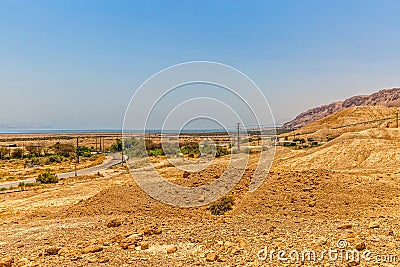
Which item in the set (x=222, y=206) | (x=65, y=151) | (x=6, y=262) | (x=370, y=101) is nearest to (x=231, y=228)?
(x=222, y=206)

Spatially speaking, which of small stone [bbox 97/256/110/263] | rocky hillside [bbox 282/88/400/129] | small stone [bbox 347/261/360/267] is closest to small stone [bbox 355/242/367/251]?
small stone [bbox 347/261/360/267]

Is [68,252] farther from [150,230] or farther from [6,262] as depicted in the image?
[150,230]

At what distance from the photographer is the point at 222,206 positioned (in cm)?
1007

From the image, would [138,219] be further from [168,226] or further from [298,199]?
[298,199]

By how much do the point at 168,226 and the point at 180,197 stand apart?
338 centimetres

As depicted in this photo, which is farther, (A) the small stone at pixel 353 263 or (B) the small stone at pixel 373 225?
(B) the small stone at pixel 373 225

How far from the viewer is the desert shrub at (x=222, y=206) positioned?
32.6 ft

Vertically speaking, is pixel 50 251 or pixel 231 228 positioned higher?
pixel 231 228

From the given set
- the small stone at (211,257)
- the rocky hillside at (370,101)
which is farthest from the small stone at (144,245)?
the rocky hillside at (370,101)

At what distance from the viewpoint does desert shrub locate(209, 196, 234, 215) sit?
32.6ft

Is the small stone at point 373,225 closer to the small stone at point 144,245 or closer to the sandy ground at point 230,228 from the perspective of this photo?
the sandy ground at point 230,228

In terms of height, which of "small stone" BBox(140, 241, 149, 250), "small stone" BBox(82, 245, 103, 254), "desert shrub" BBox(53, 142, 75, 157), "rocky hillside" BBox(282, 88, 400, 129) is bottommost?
"desert shrub" BBox(53, 142, 75, 157)

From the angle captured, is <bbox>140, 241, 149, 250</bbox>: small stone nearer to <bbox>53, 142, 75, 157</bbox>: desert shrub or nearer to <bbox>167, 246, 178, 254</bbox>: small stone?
<bbox>167, 246, 178, 254</bbox>: small stone

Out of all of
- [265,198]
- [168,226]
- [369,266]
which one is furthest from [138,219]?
[369,266]
